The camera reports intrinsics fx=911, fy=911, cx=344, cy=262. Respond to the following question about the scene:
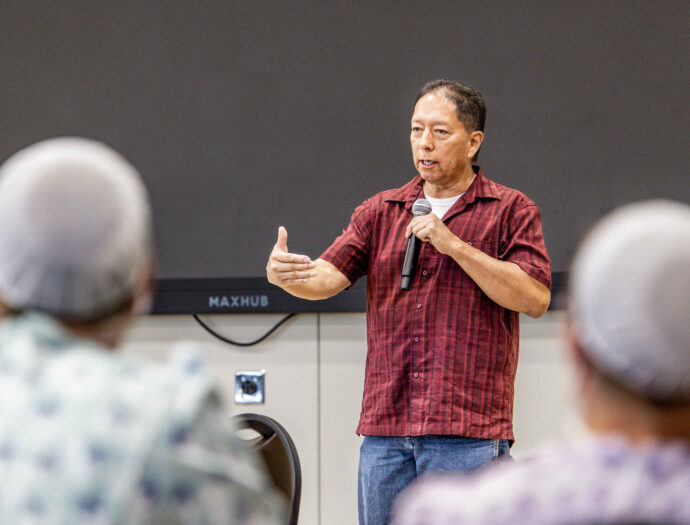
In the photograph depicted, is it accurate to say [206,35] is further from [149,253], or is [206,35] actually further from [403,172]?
[149,253]

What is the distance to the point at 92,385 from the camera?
957 mm

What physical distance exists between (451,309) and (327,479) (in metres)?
1.31

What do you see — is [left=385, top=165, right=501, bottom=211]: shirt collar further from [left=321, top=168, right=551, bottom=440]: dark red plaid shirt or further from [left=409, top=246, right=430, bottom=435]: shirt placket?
[left=409, top=246, right=430, bottom=435]: shirt placket

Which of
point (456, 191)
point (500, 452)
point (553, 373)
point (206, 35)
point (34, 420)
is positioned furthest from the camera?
point (206, 35)

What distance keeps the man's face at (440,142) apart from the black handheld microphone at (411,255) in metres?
0.14

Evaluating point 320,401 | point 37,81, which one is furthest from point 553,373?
point 37,81

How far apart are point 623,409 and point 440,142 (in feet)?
6.41

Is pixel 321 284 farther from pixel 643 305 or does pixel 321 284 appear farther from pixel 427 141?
pixel 643 305

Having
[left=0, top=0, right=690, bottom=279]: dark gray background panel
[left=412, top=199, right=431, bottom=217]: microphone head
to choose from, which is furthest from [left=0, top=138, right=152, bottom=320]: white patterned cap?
[left=0, top=0, right=690, bottom=279]: dark gray background panel

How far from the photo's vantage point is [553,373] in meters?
3.55

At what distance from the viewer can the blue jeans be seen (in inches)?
101

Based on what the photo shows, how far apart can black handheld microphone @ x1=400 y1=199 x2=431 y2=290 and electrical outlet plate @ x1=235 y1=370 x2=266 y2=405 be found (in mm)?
1222

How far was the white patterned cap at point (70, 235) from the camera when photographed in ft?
3.24

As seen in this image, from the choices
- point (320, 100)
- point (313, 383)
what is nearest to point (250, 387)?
point (313, 383)
